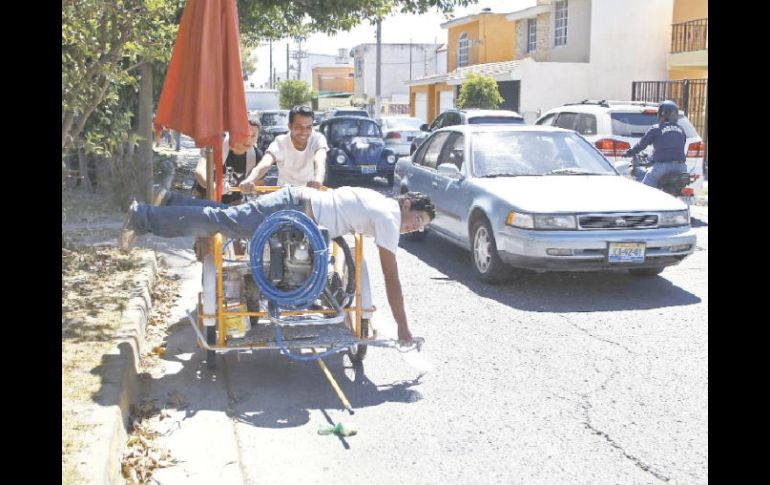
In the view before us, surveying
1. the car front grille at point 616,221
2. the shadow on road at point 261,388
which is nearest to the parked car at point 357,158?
the car front grille at point 616,221

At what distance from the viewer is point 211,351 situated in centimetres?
609

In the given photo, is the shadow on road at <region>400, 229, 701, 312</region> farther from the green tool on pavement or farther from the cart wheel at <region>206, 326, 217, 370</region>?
the green tool on pavement

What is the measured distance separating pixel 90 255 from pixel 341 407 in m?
4.73

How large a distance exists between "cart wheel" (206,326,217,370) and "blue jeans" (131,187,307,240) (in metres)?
0.63

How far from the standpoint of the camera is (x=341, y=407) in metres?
5.58

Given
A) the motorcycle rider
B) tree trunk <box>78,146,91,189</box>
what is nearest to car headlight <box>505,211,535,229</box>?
the motorcycle rider

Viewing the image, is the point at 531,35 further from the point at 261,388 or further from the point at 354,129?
the point at 261,388

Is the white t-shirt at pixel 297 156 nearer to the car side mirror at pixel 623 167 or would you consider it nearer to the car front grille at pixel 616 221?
the car front grille at pixel 616 221

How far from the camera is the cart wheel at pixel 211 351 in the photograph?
5.85m

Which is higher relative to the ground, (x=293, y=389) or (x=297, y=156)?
(x=297, y=156)

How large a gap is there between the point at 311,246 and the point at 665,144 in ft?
25.0

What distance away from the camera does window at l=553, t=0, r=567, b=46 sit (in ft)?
105

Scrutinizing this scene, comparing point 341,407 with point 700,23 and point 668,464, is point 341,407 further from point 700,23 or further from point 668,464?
point 700,23

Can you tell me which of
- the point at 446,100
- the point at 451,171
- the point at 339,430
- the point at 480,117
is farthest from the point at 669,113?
the point at 446,100
